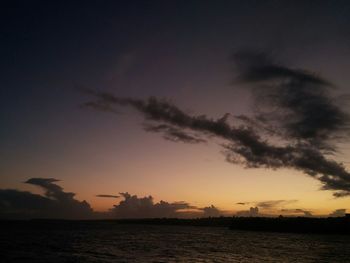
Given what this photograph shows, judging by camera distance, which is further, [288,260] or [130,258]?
[288,260]

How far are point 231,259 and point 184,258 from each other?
809 cm

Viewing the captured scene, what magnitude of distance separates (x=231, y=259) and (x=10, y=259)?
3527cm

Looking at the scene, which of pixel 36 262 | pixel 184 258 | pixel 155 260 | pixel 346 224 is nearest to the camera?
pixel 36 262

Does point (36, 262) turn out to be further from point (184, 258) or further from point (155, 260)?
point (184, 258)

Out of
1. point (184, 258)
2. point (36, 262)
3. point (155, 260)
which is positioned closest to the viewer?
point (36, 262)

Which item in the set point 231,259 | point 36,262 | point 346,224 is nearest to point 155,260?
point 231,259

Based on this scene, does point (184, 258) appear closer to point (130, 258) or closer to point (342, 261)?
point (130, 258)

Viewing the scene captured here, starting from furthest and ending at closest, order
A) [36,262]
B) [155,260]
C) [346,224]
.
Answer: [346,224], [155,260], [36,262]

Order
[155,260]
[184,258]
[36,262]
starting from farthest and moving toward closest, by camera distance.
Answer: [184,258], [155,260], [36,262]

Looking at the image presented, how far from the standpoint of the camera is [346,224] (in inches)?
7362

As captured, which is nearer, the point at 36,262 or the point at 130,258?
the point at 36,262

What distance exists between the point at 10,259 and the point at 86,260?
11292 mm

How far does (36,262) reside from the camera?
172 feet

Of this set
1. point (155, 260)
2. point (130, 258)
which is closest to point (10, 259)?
point (130, 258)
